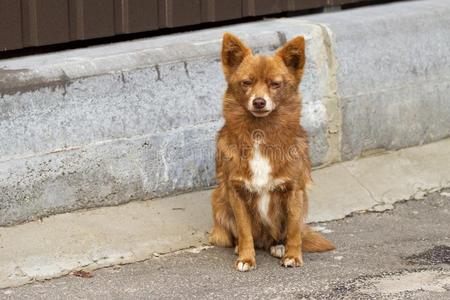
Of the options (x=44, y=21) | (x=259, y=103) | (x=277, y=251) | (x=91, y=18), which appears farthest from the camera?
(x=91, y=18)

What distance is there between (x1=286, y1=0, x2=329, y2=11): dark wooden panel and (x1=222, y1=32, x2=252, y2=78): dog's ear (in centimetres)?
188

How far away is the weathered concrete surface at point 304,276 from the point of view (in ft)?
20.2

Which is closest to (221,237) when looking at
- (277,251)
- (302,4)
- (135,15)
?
(277,251)

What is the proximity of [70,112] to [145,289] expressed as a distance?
1.30m

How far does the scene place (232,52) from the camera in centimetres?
667

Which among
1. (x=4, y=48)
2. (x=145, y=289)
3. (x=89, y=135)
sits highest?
(x=4, y=48)

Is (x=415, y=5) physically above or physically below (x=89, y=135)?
above

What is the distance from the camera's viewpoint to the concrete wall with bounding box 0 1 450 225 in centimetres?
686

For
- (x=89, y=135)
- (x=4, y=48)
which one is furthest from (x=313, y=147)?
(x=4, y=48)

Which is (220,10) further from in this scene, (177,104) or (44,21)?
(44,21)

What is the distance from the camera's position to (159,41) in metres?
7.63

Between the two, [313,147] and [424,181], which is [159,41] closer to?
[313,147]

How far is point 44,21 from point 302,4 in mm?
2072

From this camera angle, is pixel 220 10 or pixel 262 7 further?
pixel 262 7
